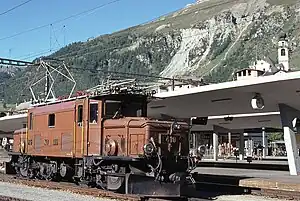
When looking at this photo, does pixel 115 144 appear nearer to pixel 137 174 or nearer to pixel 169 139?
pixel 137 174

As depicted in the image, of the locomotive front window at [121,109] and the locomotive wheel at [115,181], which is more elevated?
the locomotive front window at [121,109]

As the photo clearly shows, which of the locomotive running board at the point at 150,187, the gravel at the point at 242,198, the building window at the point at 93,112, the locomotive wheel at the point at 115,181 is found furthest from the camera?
the building window at the point at 93,112

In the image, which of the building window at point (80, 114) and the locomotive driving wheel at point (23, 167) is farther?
the locomotive driving wheel at point (23, 167)

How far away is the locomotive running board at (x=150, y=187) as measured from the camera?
46.3 feet

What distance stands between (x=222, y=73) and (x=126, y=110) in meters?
172

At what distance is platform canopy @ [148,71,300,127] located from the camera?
18.5m

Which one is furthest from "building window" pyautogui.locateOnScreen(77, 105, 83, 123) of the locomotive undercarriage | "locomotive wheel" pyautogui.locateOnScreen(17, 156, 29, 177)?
"locomotive wheel" pyautogui.locateOnScreen(17, 156, 29, 177)

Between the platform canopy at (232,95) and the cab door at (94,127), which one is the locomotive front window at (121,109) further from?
the platform canopy at (232,95)

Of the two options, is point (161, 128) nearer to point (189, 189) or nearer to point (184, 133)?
point (184, 133)

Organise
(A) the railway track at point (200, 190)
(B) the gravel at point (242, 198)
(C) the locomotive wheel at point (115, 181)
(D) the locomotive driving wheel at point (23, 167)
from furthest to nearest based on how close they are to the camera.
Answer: (D) the locomotive driving wheel at point (23, 167), (B) the gravel at point (242, 198), (C) the locomotive wheel at point (115, 181), (A) the railway track at point (200, 190)

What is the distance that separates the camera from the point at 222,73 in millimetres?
184750

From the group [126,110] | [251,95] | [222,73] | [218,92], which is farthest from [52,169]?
[222,73]

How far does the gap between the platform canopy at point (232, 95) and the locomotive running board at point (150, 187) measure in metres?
4.12

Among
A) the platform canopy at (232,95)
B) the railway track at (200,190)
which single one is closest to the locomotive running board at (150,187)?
the railway track at (200,190)
